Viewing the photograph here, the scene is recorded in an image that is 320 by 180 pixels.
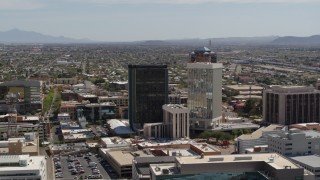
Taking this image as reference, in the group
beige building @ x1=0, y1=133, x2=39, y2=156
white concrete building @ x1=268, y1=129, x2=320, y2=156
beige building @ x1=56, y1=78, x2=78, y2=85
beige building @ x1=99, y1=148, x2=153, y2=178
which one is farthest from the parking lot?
beige building @ x1=56, y1=78, x2=78, y2=85

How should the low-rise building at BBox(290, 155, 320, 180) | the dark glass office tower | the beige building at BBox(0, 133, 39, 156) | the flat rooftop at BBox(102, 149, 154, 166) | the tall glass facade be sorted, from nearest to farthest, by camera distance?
the low-rise building at BBox(290, 155, 320, 180) → the beige building at BBox(0, 133, 39, 156) → the flat rooftop at BBox(102, 149, 154, 166) → the tall glass facade → the dark glass office tower

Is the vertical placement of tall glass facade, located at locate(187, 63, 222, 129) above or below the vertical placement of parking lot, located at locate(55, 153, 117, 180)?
above

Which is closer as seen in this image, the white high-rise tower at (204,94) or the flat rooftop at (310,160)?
the flat rooftop at (310,160)

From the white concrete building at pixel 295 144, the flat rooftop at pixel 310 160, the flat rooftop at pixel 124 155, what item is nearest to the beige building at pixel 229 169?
the flat rooftop at pixel 310 160

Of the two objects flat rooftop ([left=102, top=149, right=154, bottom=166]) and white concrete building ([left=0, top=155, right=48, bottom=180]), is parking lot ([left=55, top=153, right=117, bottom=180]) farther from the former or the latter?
white concrete building ([left=0, top=155, right=48, bottom=180])

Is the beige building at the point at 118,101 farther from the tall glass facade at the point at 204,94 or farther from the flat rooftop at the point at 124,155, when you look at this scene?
the flat rooftop at the point at 124,155

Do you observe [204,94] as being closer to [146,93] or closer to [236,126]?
[236,126]

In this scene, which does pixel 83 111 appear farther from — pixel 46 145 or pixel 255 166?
pixel 255 166
